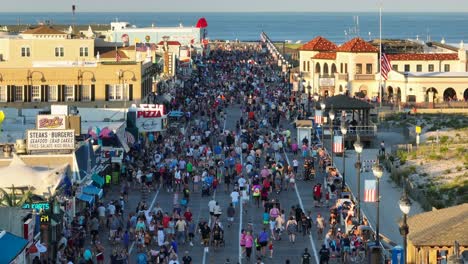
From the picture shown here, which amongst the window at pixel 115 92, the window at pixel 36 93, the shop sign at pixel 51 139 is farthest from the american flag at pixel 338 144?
the window at pixel 36 93

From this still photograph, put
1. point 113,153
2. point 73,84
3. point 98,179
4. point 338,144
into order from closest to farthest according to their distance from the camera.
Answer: point 98,179 < point 113,153 < point 338,144 < point 73,84

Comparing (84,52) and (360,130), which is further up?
(84,52)

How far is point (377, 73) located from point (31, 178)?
5902 cm

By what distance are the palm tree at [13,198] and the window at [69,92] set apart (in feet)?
106

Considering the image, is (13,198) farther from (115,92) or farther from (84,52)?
(84,52)

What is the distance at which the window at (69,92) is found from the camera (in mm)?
66125

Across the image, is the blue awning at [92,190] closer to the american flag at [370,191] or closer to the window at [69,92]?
the american flag at [370,191]

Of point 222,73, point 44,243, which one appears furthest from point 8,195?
point 222,73

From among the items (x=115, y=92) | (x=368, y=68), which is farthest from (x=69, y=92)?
(x=368, y=68)

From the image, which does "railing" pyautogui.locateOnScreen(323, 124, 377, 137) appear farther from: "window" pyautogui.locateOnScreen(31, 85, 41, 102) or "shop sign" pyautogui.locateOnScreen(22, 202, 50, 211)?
"shop sign" pyautogui.locateOnScreen(22, 202, 50, 211)

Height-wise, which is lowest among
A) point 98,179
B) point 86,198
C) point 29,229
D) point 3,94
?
point 86,198

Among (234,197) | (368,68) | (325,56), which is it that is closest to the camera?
(234,197)

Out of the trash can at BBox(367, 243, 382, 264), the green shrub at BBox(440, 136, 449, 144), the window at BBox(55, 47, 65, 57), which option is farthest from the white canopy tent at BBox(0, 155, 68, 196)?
the window at BBox(55, 47, 65, 57)

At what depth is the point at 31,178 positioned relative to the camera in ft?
118
